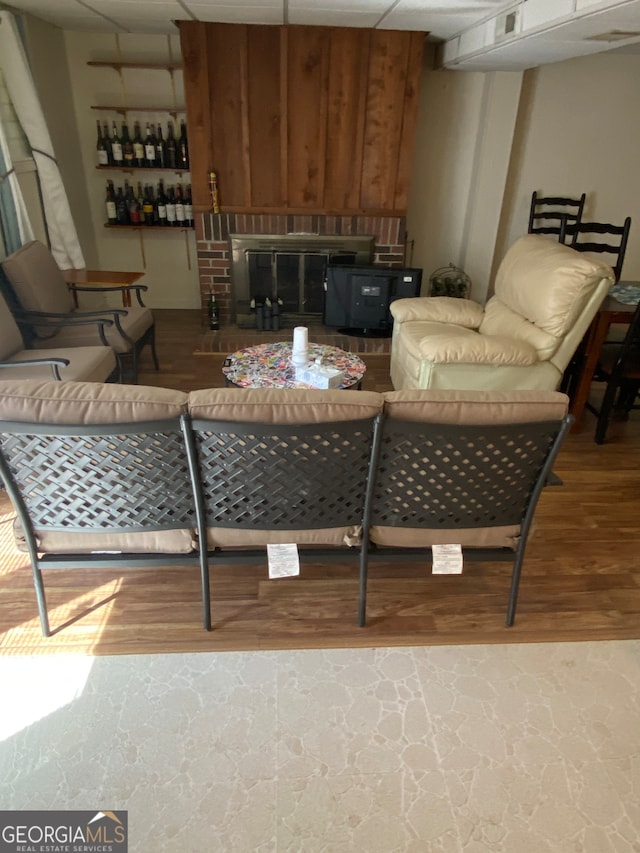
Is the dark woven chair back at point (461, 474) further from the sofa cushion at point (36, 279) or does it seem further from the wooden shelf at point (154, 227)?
the wooden shelf at point (154, 227)

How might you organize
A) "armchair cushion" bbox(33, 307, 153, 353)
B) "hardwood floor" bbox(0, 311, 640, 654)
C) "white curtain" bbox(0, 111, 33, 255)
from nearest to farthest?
"hardwood floor" bbox(0, 311, 640, 654)
"white curtain" bbox(0, 111, 33, 255)
"armchair cushion" bbox(33, 307, 153, 353)

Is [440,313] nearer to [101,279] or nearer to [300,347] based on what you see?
[300,347]

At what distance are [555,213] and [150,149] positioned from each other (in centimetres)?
326

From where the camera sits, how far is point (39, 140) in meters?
3.43

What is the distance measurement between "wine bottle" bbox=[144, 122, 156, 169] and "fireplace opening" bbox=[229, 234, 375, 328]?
0.91m

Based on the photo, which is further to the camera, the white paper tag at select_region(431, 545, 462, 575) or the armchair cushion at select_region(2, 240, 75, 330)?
the armchair cushion at select_region(2, 240, 75, 330)

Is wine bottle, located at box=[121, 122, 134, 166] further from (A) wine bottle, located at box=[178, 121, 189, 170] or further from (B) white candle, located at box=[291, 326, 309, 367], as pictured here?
(B) white candle, located at box=[291, 326, 309, 367]

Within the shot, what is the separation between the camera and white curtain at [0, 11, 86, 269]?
3.17m

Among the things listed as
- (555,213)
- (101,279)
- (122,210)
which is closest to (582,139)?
(555,213)

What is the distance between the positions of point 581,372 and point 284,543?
225 centimetres

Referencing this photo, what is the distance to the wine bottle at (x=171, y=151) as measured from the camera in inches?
175

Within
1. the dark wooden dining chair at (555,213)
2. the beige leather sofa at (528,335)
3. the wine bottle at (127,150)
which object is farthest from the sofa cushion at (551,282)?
the wine bottle at (127,150)

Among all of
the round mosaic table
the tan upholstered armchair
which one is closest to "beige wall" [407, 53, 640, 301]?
the round mosaic table

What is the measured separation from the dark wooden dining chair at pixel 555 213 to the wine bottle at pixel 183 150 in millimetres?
2823
